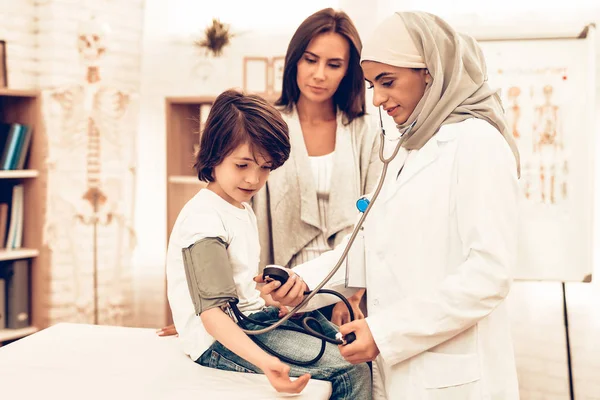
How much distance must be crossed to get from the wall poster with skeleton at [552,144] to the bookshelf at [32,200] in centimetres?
225

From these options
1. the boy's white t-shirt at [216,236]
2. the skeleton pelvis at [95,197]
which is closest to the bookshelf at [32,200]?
A: the skeleton pelvis at [95,197]

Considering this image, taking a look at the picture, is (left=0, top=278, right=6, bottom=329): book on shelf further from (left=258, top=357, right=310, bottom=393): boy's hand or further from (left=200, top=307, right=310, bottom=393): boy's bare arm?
(left=258, top=357, right=310, bottom=393): boy's hand

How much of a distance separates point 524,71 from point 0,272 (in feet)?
9.07

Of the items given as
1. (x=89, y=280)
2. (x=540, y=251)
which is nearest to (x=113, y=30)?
(x=89, y=280)

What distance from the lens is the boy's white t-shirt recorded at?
4.46 ft

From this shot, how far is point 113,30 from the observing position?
12.4 feet

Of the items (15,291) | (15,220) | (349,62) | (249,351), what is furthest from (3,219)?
(249,351)

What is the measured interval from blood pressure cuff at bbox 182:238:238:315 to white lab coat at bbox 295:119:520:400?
0.98 feet

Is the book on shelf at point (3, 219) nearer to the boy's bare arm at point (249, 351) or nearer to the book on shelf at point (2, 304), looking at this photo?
the book on shelf at point (2, 304)

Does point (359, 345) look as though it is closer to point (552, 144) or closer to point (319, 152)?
point (319, 152)

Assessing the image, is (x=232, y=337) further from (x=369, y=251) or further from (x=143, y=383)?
(x=369, y=251)

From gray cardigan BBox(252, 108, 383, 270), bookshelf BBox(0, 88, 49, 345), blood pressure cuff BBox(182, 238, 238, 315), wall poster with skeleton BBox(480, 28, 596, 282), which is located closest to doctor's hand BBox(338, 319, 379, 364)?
blood pressure cuff BBox(182, 238, 238, 315)

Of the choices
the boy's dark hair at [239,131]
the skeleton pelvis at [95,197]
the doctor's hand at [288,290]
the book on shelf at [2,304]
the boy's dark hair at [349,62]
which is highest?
the boy's dark hair at [349,62]

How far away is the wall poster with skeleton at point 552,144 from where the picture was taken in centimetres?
278
